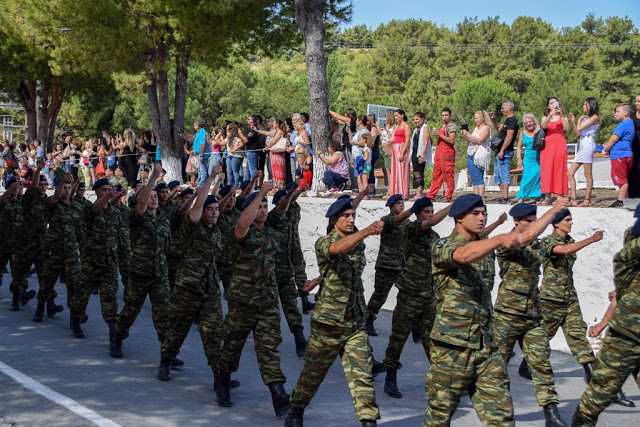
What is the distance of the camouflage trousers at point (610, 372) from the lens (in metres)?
5.96

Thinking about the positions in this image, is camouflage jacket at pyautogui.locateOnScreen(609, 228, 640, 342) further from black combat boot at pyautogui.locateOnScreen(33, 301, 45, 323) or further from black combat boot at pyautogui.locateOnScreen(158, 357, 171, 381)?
black combat boot at pyautogui.locateOnScreen(33, 301, 45, 323)

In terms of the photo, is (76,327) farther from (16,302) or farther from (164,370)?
(164,370)

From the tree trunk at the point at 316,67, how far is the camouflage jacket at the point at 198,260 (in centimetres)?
760

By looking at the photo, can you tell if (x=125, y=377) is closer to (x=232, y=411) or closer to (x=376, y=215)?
(x=232, y=411)

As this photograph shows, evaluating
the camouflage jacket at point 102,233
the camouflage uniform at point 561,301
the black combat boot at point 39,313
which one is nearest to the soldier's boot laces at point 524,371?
the camouflage uniform at point 561,301

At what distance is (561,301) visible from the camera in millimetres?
8188

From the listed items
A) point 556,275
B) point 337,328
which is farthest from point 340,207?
point 556,275

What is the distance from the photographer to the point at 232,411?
7.34 metres

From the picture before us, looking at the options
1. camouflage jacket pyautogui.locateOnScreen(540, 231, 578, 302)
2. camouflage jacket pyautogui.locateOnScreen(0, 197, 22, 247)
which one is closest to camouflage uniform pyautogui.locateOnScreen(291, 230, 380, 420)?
camouflage jacket pyautogui.locateOnScreen(540, 231, 578, 302)

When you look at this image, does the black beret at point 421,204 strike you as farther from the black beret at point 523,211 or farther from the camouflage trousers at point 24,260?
the camouflage trousers at point 24,260

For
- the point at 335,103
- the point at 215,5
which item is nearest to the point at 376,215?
the point at 215,5

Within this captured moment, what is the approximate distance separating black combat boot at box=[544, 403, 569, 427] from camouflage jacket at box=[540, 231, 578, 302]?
143cm

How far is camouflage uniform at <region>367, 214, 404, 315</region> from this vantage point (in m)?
9.93

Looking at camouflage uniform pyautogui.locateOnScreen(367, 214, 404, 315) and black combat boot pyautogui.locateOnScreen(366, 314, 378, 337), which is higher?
camouflage uniform pyautogui.locateOnScreen(367, 214, 404, 315)
